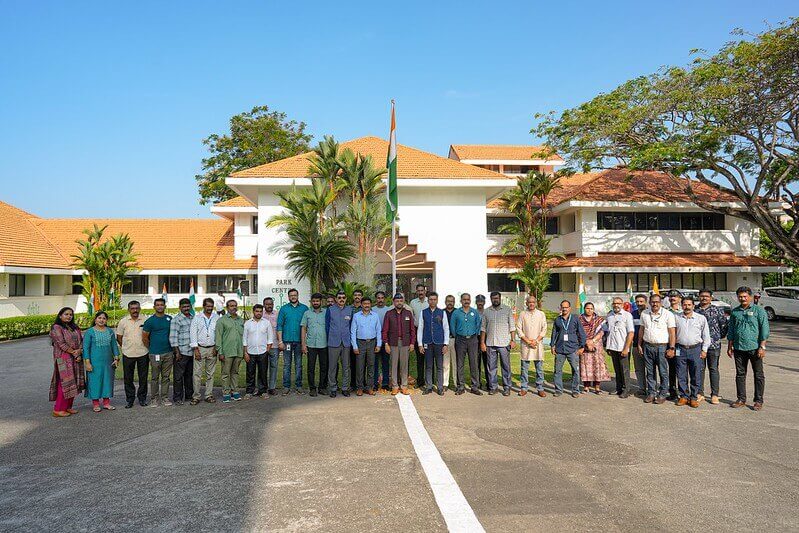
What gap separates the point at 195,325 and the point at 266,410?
1.88 m

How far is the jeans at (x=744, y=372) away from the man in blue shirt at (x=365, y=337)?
568 cm

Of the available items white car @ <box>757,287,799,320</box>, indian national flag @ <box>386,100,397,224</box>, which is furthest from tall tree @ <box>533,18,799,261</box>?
indian national flag @ <box>386,100,397,224</box>

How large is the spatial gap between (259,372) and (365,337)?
1.92 m

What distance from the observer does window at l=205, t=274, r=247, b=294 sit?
102 feet

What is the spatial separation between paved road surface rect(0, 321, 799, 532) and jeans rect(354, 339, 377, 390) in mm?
547

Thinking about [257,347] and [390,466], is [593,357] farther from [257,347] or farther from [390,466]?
[257,347]

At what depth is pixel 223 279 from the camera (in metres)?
31.3

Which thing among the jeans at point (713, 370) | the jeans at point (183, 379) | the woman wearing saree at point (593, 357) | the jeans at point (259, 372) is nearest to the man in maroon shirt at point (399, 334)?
the jeans at point (259, 372)

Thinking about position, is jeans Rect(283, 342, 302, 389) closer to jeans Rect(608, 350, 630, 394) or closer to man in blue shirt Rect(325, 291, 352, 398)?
man in blue shirt Rect(325, 291, 352, 398)

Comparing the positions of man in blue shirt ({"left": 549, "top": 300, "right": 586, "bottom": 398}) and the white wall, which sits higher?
the white wall

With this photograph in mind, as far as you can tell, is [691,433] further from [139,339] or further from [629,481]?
[139,339]

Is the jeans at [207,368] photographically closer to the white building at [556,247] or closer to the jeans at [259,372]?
the jeans at [259,372]

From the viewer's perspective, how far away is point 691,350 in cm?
862

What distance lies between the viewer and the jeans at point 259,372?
9273 mm
